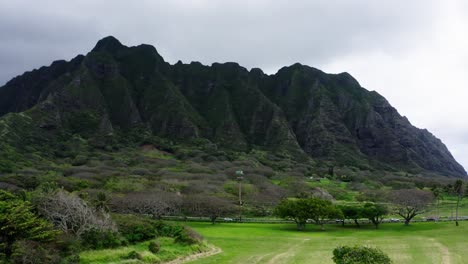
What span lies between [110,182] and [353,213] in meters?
58.7

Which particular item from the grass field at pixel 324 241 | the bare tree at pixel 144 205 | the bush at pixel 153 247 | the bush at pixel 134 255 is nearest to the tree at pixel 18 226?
the bush at pixel 134 255

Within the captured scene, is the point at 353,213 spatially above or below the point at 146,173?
below

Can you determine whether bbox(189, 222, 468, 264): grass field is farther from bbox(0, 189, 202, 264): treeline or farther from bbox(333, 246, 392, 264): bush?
bbox(333, 246, 392, 264): bush

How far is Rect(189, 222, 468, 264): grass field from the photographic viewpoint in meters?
49.9

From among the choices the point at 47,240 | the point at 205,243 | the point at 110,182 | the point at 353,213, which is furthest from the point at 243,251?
the point at 110,182

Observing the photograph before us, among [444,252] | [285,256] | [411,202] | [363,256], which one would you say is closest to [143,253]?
[285,256]

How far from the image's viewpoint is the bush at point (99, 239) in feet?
145

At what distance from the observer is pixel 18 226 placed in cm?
3850

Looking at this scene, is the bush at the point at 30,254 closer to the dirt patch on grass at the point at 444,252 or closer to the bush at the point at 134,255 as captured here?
the bush at the point at 134,255

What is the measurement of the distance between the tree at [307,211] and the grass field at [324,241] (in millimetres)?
2111

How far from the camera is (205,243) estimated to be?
5494cm

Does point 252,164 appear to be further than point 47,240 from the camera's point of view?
Yes

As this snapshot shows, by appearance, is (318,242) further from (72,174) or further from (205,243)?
(72,174)

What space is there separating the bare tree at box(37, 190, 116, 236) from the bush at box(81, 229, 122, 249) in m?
0.51
